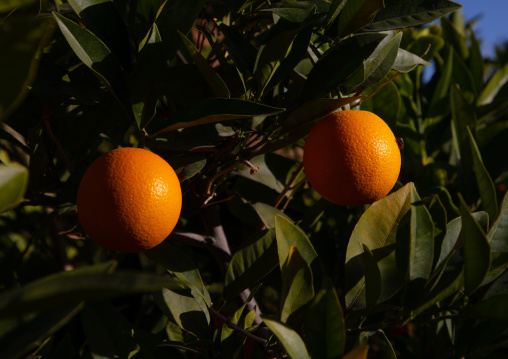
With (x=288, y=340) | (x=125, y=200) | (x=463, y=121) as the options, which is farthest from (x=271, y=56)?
(x=463, y=121)

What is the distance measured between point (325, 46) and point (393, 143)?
1.39 feet

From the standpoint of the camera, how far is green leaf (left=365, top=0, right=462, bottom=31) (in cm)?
82

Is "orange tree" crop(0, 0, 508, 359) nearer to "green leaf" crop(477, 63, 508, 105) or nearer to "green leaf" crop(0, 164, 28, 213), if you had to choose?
"green leaf" crop(0, 164, 28, 213)

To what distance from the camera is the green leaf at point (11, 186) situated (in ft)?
1.45

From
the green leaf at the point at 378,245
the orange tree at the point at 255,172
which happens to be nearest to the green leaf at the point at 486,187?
the orange tree at the point at 255,172

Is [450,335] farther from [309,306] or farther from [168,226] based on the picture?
[168,226]

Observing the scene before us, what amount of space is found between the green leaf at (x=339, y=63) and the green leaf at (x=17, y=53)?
1.52 ft

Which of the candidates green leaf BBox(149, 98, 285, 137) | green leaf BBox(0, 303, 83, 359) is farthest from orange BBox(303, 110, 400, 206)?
green leaf BBox(0, 303, 83, 359)

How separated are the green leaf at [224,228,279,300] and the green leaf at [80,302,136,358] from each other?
0.70ft

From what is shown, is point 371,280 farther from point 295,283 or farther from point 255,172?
point 255,172

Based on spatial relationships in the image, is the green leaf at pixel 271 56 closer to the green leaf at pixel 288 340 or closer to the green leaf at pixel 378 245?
the green leaf at pixel 378 245

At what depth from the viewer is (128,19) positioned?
0.84 meters

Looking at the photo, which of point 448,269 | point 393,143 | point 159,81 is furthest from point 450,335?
point 159,81

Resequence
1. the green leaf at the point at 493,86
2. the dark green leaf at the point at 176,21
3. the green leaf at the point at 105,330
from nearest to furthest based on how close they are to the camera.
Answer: the dark green leaf at the point at 176,21
the green leaf at the point at 105,330
the green leaf at the point at 493,86
